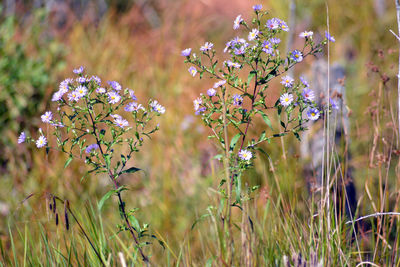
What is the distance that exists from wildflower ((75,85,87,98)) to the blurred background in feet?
1.97

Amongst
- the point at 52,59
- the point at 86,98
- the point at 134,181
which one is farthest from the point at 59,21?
the point at 86,98

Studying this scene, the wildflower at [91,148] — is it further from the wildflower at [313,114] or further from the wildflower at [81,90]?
the wildflower at [313,114]

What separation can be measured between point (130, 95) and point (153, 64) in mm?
3611

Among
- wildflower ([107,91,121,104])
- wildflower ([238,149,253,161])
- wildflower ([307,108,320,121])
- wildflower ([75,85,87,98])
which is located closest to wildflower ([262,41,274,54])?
wildflower ([307,108,320,121])

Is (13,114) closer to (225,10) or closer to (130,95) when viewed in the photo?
(130,95)

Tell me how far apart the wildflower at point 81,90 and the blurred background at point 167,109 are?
60 cm

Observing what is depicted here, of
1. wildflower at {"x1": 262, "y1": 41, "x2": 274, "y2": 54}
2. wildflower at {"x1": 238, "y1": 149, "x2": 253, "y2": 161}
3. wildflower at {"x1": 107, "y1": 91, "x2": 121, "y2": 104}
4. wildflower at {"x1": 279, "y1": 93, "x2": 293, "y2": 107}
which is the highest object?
wildflower at {"x1": 262, "y1": 41, "x2": 274, "y2": 54}

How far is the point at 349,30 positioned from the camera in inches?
224

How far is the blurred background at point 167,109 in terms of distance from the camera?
2.73m

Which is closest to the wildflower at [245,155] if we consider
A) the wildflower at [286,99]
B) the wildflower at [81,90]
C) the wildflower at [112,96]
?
the wildflower at [286,99]

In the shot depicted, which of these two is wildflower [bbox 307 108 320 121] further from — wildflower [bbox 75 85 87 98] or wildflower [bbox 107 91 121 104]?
wildflower [bbox 75 85 87 98]

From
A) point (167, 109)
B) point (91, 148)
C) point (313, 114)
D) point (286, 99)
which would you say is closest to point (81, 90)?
point (91, 148)

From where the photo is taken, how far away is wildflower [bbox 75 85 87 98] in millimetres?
1769

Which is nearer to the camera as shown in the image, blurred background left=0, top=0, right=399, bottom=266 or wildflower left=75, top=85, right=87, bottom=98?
wildflower left=75, top=85, right=87, bottom=98
